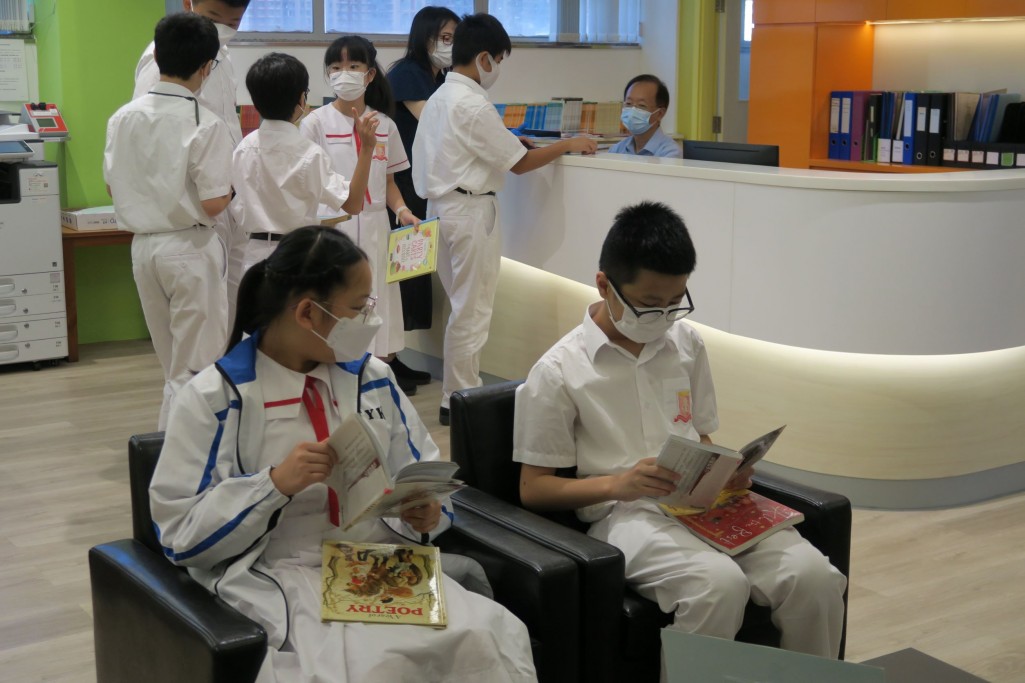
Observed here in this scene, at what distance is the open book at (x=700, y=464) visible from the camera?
7.34 ft

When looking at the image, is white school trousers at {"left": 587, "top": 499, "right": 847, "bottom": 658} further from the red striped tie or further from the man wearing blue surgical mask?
the man wearing blue surgical mask

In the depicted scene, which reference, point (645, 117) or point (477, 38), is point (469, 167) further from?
point (645, 117)

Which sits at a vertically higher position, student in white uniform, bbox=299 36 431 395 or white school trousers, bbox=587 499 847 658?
student in white uniform, bbox=299 36 431 395

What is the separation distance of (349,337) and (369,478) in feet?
0.95

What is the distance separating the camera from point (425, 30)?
5.45m

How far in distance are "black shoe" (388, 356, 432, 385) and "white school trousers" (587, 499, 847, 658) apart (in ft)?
11.0

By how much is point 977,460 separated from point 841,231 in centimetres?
102

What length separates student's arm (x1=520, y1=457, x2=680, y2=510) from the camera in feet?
7.75

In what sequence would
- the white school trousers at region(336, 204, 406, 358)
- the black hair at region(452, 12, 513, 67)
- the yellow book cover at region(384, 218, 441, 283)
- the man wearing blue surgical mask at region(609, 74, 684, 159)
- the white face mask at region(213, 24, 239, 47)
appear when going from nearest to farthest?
the white face mask at region(213, 24, 239, 47)
the yellow book cover at region(384, 218, 441, 283)
the black hair at region(452, 12, 513, 67)
the white school trousers at region(336, 204, 406, 358)
the man wearing blue surgical mask at region(609, 74, 684, 159)

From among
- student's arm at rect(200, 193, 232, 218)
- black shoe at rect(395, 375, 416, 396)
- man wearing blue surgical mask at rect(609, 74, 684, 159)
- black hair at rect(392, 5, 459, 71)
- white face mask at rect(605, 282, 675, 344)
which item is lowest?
black shoe at rect(395, 375, 416, 396)

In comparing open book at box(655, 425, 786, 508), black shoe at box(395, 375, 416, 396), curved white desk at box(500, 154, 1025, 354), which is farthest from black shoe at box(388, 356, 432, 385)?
open book at box(655, 425, 786, 508)

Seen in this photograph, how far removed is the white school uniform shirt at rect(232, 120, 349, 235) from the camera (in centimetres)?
423

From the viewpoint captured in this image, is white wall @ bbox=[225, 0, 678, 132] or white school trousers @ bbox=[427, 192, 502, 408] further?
white wall @ bbox=[225, 0, 678, 132]

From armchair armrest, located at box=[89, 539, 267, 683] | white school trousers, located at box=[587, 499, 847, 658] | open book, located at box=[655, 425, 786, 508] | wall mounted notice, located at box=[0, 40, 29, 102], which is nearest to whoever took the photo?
armchair armrest, located at box=[89, 539, 267, 683]
